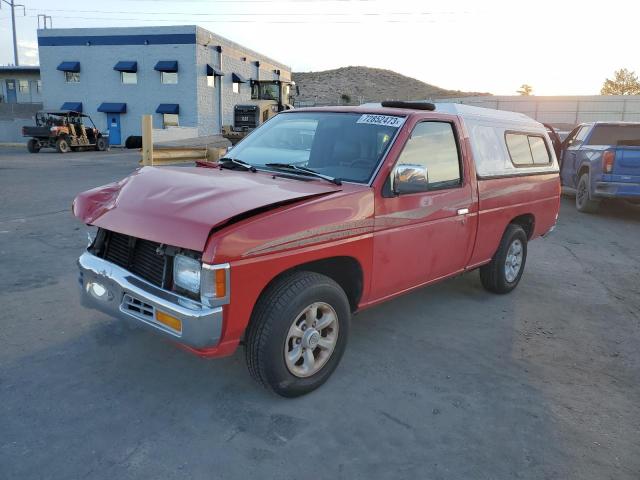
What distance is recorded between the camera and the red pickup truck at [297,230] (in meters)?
2.84

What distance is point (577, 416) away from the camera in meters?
3.28

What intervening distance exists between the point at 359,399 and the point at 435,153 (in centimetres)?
212

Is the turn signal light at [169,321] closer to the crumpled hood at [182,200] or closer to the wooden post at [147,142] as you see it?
the crumpled hood at [182,200]

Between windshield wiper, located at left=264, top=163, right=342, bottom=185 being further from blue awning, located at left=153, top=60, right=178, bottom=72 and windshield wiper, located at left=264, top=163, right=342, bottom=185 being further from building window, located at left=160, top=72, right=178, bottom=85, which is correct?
building window, located at left=160, top=72, right=178, bottom=85

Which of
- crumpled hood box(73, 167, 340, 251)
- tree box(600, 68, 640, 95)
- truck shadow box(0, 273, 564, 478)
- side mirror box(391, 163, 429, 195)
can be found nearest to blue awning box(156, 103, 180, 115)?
truck shadow box(0, 273, 564, 478)

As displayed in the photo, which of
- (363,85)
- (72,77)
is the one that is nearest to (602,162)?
(72,77)

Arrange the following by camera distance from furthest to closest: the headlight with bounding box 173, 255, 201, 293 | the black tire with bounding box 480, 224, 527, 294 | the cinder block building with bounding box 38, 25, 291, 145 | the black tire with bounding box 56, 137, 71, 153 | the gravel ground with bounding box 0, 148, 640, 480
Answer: the cinder block building with bounding box 38, 25, 291, 145 < the black tire with bounding box 56, 137, 71, 153 < the black tire with bounding box 480, 224, 527, 294 < the headlight with bounding box 173, 255, 201, 293 < the gravel ground with bounding box 0, 148, 640, 480

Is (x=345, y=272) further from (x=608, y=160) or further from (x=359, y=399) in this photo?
(x=608, y=160)

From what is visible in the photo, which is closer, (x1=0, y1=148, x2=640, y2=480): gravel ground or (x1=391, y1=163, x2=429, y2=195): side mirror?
(x1=0, y1=148, x2=640, y2=480): gravel ground

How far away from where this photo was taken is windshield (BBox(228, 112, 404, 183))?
3852 mm

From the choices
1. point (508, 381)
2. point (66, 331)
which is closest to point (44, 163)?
point (66, 331)

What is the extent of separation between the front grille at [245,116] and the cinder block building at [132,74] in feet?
25.1

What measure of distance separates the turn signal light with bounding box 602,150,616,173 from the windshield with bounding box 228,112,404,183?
795 centimetres

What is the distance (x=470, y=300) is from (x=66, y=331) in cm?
391
